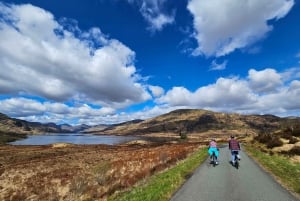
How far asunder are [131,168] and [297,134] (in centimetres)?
3671

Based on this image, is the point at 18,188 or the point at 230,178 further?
the point at 18,188

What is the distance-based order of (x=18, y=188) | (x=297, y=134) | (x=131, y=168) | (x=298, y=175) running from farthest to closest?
(x=297, y=134) < (x=131, y=168) < (x=18, y=188) < (x=298, y=175)

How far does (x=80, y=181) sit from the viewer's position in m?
21.6

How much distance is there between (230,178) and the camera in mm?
15391

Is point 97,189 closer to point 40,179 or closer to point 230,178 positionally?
point 40,179

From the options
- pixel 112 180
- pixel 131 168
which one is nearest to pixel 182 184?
pixel 112 180

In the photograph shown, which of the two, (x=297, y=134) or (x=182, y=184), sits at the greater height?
(x=297, y=134)

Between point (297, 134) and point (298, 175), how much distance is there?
37.4 meters

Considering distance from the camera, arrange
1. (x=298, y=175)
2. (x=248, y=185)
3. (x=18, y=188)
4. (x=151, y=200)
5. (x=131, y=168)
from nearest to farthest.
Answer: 1. (x=151, y=200)
2. (x=248, y=185)
3. (x=298, y=175)
4. (x=18, y=188)
5. (x=131, y=168)

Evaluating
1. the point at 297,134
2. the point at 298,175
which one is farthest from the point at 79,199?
the point at 297,134

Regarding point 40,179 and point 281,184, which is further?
point 40,179

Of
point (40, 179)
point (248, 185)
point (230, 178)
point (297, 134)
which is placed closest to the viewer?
point (248, 185)

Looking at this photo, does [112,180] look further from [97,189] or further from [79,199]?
[79,199]

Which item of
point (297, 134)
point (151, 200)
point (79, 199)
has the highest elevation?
point (297, 134)
